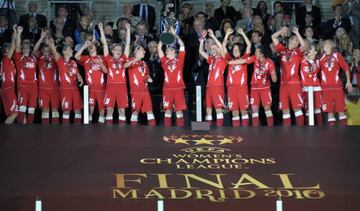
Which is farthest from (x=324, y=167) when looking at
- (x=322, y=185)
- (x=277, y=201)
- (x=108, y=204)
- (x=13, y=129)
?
(x=13, y=129)

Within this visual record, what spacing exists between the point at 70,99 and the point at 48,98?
390mm

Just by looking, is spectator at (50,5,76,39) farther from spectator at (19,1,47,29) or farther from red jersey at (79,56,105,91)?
red jersey at (79,56,105,91)

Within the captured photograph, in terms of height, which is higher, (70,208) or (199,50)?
(199,50)

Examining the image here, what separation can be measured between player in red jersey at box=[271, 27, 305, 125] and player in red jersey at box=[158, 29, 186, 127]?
5.63ft

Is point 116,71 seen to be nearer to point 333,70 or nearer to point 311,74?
point 311,74

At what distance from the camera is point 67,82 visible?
18578 millimetres

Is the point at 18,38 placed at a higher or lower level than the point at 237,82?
higher

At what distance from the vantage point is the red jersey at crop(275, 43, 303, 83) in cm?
1850

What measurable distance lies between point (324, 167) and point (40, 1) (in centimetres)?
787

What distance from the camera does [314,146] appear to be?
17.7 m

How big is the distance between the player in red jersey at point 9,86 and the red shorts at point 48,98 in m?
0.46

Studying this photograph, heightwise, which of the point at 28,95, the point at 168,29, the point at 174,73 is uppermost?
the point at 168,29

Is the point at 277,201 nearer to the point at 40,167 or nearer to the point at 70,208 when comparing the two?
the point at 70,208

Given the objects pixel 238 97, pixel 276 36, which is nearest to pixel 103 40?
pixel 238 97
